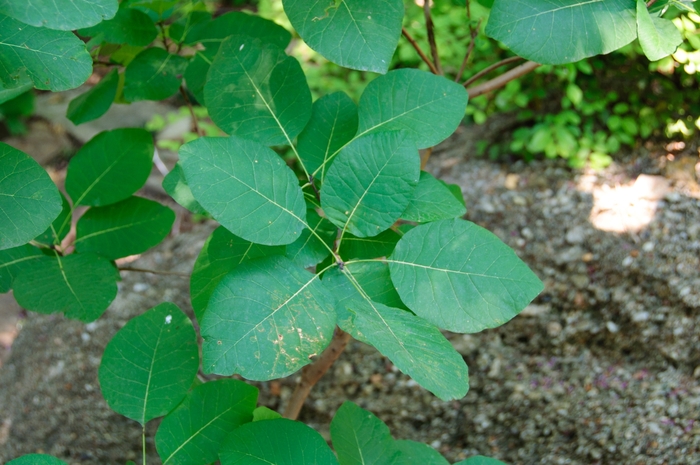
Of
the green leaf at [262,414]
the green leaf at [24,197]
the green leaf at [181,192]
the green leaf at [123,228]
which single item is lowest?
the green leaf at [262,414]

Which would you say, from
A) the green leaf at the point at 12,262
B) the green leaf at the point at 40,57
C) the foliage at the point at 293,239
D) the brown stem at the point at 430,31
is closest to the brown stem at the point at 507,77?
the brown stem at the point at 430,31

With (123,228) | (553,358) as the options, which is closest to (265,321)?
(123,228)

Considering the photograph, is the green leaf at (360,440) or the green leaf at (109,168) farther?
the green leaf at (109,168)

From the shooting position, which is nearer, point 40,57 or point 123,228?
point 40,57

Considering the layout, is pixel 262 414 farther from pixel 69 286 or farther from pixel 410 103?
pixel 410 103

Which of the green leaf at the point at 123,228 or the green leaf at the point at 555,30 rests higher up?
the green leaf at the point at 555,30

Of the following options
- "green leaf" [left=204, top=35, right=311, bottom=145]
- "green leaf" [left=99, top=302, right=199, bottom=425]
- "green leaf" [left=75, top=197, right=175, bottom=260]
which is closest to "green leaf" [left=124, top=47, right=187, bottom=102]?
"green leaf" [left=75, top=197, right=175, bottom=260]

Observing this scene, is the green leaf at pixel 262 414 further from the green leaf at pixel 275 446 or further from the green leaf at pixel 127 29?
the green leaf at pixel 127 29

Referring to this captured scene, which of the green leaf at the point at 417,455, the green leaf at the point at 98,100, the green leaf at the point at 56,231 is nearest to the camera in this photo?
the green leaf at the point at 417,455
